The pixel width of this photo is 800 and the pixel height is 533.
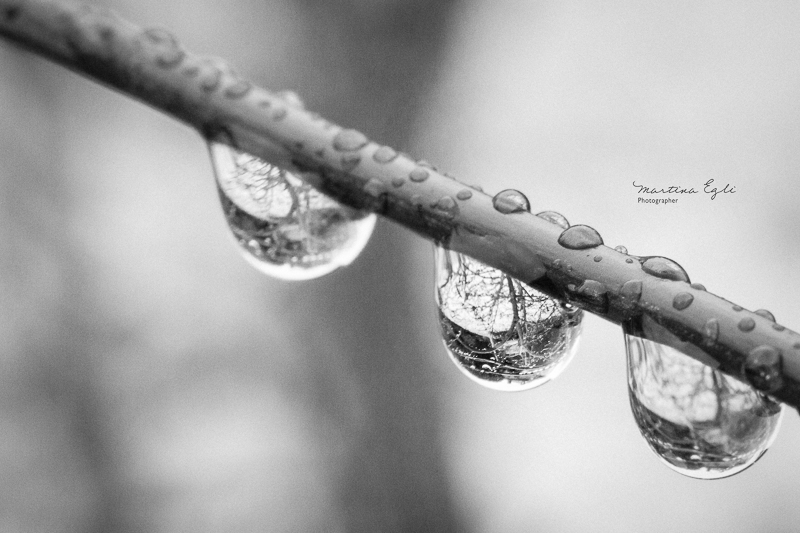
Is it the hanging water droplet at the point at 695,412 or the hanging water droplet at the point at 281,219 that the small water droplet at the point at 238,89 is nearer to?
the hanging water droplet at the point at 281,219

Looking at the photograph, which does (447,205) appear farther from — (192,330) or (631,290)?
(192,330)

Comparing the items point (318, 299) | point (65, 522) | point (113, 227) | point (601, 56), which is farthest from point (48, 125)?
point (601, 56)

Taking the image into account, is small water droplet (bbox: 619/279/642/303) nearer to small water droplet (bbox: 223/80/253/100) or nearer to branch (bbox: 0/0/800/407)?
branch (bbox: 0/0/800/407)

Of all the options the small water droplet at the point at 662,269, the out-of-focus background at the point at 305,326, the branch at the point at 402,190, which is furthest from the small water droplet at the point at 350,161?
the out-of-focus background at the point at 305,326

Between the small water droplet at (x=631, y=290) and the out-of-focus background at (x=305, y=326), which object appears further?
the out-of-focus background at (x=305, y=326)

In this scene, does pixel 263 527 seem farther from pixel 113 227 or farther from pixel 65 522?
pixel 113 227

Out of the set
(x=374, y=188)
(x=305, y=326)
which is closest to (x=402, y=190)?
(x=374, y=188)

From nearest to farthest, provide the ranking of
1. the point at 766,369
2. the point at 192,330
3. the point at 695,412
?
the point at 766,369 < the point at 695,412 < the point at 192,330
